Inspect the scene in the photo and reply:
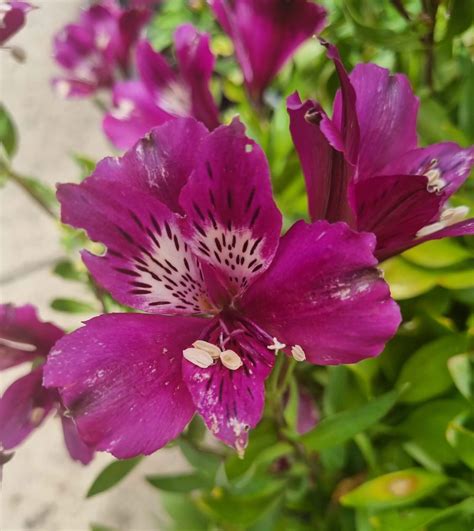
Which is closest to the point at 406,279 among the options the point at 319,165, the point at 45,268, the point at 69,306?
the point at 319,165

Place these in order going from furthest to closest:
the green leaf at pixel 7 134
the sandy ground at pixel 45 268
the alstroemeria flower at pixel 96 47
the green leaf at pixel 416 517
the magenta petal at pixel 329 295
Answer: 1. the sandy ground at pixel 45 268
2. the alstroemeria flower at pixel 96 47
3. the green leaf at pixel 7 134
4. the green leaf at pixel 416 517
5. the magenta petal at pixel 329 295

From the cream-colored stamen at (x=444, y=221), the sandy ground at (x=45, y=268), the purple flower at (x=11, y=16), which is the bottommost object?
the sandy ground at (x=45, y=268)

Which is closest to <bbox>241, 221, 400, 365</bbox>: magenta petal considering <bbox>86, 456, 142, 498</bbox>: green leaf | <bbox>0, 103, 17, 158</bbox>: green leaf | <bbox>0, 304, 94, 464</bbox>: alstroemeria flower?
<bbox>0, 304, 94, 464</bbox>: alstroemeria flower

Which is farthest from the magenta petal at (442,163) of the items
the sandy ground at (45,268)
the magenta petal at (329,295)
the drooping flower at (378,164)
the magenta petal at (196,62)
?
the sandy ground at (45,268)

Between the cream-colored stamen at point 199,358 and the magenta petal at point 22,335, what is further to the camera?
the magenta petal at point 22,335

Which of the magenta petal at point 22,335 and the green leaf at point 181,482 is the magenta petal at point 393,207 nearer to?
the magenta petal at point 22,335

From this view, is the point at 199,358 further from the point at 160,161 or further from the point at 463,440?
the point at 463,440

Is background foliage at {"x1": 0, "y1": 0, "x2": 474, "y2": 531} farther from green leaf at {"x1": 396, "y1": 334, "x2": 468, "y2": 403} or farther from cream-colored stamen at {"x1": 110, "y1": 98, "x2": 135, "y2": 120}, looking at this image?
cream-colored stamen at {"x1": 110, "y1": 98, "x2": 135, "y2": 120}
